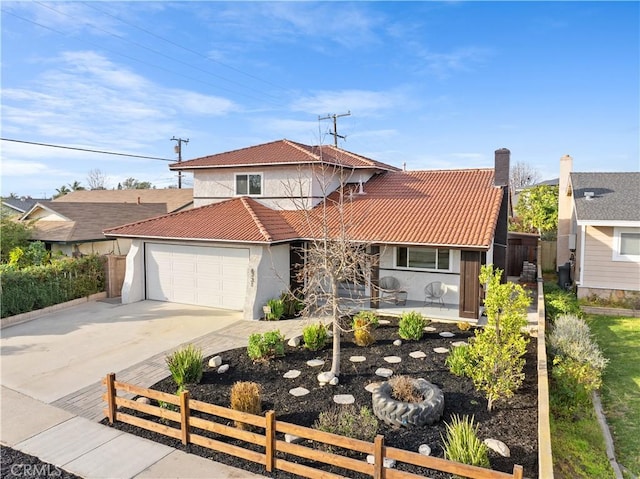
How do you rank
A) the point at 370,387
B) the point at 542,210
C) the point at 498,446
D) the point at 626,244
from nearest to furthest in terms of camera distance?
the point at 498,446
the point at 370,387
the point at 626,244
the point at 542,210

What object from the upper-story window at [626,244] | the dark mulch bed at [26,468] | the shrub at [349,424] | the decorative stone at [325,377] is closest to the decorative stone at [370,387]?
the decorative stone at [325,377]

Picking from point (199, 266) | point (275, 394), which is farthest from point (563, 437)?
point (199, 266)

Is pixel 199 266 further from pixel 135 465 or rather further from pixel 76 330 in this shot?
pixel 135 465

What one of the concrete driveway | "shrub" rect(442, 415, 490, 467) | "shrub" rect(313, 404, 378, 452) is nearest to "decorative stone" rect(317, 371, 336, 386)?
"shrub" rect(313, 404, 378, 452)

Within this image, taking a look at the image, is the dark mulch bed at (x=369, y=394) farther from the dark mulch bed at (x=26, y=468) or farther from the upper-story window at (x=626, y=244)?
the upper-story window at (x=626, y=244)

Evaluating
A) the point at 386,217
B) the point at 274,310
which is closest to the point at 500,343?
the point at 274,310

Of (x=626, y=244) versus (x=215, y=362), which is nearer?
(x=215, y=362)

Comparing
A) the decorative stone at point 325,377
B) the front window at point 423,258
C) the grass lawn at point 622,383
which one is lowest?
the grass lawn at point 622,383

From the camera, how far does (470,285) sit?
1256 centimetres

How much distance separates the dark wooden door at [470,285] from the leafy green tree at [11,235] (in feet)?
69.1

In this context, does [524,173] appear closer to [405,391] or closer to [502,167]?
[502,167]

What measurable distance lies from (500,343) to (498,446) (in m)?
2.09

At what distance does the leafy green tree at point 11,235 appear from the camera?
19.9m

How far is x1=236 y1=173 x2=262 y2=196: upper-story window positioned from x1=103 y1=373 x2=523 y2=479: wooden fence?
1195 cm
